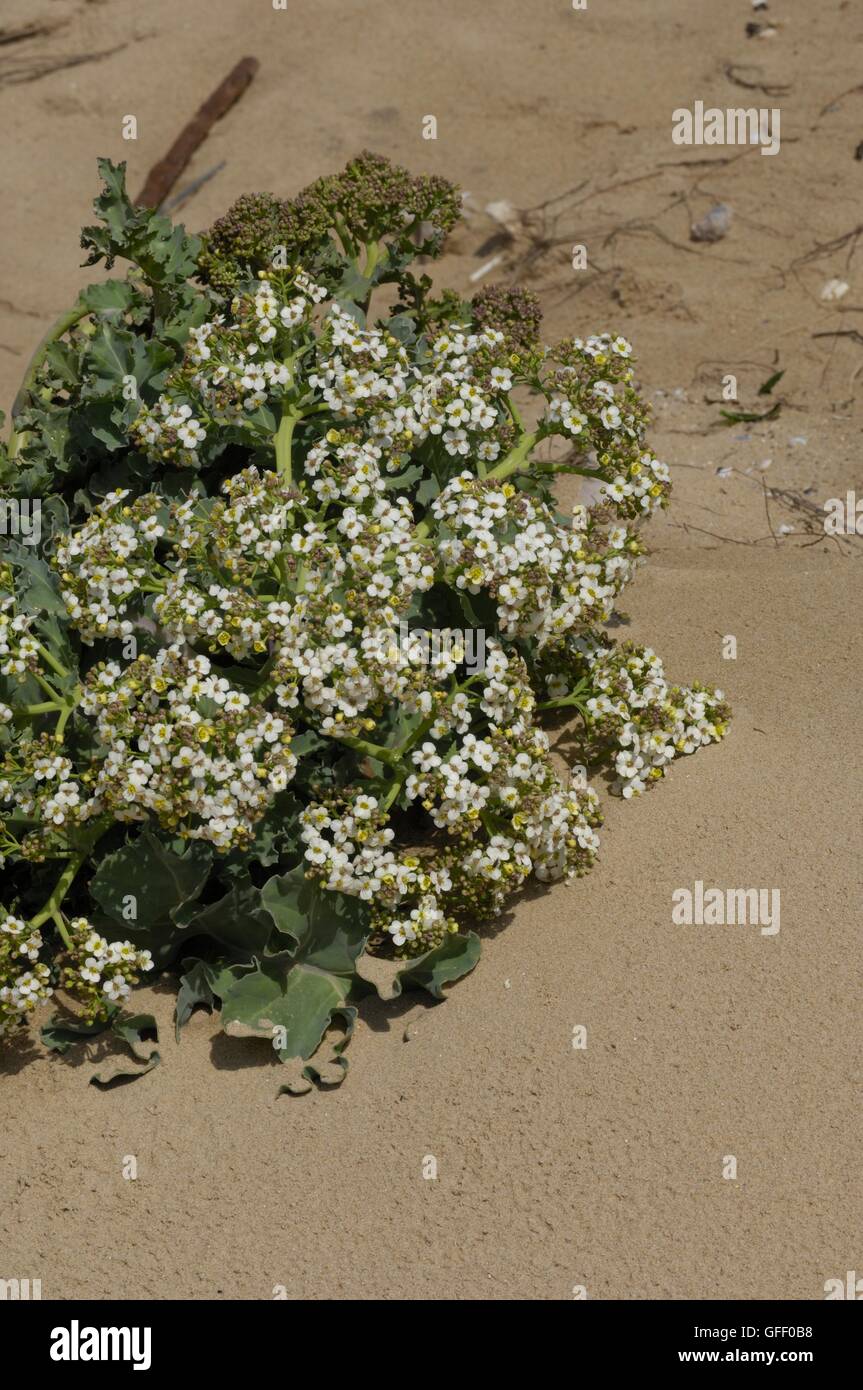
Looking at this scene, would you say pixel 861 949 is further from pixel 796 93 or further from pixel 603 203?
pixel 796 93

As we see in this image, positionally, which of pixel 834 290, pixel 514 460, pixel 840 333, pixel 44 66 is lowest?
pixel 514 460

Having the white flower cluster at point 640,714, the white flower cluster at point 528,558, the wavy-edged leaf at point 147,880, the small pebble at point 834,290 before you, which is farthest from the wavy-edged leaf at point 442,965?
the small pebble at point 834,290

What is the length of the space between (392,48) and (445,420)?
604 centimetres

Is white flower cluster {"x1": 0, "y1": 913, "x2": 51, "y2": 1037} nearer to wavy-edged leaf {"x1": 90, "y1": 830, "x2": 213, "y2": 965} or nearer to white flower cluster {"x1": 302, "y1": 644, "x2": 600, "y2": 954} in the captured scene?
wavy-edged leaf {"x1": 90, "y1": 830, "x2": 213, "y2": 965}

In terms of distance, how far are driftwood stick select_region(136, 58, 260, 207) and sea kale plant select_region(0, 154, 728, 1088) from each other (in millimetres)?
3986

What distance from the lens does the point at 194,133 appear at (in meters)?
8.45

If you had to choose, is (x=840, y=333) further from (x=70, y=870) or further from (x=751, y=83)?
(x=70, y=870)

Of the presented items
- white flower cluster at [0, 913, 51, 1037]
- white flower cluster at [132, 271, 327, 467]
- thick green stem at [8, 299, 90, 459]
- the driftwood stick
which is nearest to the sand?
white flower cluster at [0, 913, 51, 1037]

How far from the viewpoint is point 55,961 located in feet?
Result: 11.6

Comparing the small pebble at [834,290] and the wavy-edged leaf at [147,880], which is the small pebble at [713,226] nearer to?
the small pebble at [834,290]

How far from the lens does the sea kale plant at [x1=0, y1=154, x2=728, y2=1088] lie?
3.41 meters

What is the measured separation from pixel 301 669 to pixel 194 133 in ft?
19.8

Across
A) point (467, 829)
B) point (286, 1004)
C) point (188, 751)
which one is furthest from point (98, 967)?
point (467, 829)

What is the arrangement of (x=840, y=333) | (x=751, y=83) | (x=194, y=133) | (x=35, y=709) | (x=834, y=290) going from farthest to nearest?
1. (x=194, y=133)
2. (x=751, y=83)
3. (x=834, y=290)
4. (x=840, y=333)
5. (x=35, y=709)
